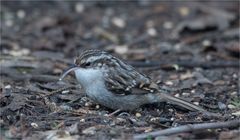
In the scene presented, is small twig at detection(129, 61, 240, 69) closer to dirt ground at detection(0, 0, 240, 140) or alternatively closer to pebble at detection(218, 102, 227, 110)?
dirt ground at detection(0, 0, 240, 140)

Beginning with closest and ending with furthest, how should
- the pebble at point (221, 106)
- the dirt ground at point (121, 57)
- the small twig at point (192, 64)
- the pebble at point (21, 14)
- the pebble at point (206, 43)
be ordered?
the dirt ground at point (121, 57) < the pebble at point (221, 106) < the small twig at point (192, 64) < the pebble at point (206, 43) < the pebble at point (21, 14)

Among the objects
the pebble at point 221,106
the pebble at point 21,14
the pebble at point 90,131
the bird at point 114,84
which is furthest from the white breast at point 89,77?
the pebble at point 21,14

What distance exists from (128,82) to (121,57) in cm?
255

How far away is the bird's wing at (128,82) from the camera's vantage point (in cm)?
664

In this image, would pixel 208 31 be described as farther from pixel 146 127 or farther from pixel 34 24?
pixel 146 127

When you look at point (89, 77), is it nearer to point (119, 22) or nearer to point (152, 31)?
point (152, 31)

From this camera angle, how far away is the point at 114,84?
6629 mm

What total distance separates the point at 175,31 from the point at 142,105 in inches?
147

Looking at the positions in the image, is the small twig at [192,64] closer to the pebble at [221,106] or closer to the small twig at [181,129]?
the pebble at [221,106]

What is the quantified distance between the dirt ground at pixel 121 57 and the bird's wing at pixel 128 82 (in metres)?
0.22

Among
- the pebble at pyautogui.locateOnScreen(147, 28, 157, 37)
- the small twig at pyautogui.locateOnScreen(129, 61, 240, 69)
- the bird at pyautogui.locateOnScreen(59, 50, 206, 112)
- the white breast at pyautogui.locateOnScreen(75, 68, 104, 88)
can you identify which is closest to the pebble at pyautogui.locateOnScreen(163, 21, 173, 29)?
the pebble at pyautogui.locateOnScreen(147, 28, 157, 37)

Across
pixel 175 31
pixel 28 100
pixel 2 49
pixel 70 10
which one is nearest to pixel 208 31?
pixel 175 31

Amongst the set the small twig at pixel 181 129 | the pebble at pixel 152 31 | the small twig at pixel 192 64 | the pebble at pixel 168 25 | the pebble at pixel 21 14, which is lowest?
the small twig at pixel 181 129

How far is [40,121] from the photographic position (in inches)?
245
